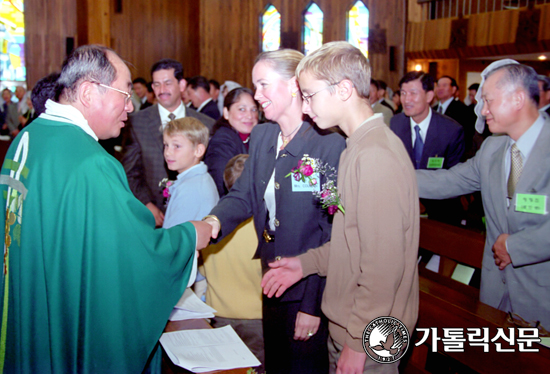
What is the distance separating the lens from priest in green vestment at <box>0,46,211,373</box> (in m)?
1.50

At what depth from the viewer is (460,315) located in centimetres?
214

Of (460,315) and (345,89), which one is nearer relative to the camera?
(345,89)

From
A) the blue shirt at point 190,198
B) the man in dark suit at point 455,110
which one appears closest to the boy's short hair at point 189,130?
the blue shirt at point 190,198

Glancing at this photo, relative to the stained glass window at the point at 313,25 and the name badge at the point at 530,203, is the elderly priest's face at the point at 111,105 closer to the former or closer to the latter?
the name badge at the point at 530,203

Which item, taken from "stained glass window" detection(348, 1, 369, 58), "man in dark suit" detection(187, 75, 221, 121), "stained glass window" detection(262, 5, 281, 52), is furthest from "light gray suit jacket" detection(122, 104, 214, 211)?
"stained glass window" detection(262, 5, 281, 52)

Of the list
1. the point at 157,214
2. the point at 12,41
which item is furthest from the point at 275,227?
the point at 12,41

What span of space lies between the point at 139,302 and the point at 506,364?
137cm

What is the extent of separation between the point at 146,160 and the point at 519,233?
2.59 m

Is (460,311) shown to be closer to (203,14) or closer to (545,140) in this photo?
(545,140)

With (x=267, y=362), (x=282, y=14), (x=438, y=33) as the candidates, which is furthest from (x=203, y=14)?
(x=267, y=362)

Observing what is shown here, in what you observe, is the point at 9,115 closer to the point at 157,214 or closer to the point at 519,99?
the point at 157,214

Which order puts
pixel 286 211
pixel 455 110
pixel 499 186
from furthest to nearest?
Answer: pixel 455 110, pixel 499 186, pixel 286 211

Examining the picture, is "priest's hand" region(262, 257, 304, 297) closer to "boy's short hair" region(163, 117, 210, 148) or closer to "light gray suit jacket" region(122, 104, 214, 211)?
"boy's short hair" region(163, 117, 210, 148)

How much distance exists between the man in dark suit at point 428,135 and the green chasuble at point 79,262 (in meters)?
2.70
